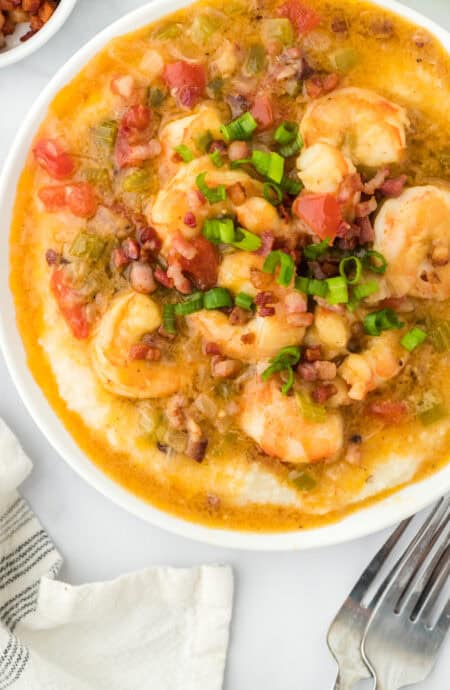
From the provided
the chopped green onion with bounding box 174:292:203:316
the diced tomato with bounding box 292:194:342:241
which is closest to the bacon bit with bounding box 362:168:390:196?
the diced tomato with bounding box 292:194:342:241

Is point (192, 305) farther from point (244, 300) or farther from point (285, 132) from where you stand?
point (285, 132)

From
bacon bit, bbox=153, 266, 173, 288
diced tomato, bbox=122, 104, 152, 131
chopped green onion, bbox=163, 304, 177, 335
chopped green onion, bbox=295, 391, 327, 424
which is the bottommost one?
chopped green onion, bbox=295, 391, 327, 424

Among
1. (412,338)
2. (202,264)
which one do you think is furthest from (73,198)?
(412,338)

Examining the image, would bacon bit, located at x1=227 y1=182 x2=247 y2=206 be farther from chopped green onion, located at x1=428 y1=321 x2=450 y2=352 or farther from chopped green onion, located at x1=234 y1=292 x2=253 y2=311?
chopped green onion, located at x1=428 y1=321 x2=450 y2=352

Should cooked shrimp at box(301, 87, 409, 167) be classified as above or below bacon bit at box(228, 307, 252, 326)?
above

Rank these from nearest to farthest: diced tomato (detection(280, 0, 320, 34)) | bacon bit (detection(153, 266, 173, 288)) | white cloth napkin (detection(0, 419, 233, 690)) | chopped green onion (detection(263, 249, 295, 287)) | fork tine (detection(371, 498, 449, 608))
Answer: chopped green onion (detection(263, 249, 295, 287)), bacon bit (detection(153, 266, 173, 288)), diced tomato (detection(280, 0, 320, 34)), fork tine (detection(371, 498, 449, 608)), white cloth napkin (detection(0, 419, 233, 690))

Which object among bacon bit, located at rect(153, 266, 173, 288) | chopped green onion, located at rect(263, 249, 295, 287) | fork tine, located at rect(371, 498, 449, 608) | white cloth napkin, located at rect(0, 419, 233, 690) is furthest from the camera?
white cloth napkin, located at rect(0, 419, 233, 690)
